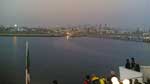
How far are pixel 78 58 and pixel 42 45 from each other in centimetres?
1358

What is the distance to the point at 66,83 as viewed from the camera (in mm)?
24703

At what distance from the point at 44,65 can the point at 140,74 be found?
87.6 ft

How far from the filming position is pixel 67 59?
129ft

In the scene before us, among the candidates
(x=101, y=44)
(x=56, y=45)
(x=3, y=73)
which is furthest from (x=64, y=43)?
(x=3, y=73)

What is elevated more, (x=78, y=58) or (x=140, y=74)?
(x=140, y=74)

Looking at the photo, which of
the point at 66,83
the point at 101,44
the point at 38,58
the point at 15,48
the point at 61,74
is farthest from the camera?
the point at 15,48

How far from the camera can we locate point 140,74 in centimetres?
753

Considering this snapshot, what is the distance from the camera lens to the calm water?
28.7m

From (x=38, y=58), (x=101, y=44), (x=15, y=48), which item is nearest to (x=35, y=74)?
(x=38, y=58)

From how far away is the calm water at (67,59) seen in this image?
28.7 m

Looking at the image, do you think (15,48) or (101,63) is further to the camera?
(15,48)

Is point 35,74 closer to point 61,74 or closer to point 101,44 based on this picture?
point 61,74

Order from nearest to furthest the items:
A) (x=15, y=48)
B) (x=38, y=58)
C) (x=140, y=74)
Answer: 1. (x=140, y=74)
2. (x=38, y=58)
3. (x=15, y=48)

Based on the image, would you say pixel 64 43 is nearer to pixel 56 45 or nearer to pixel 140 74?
pixel 56 45
